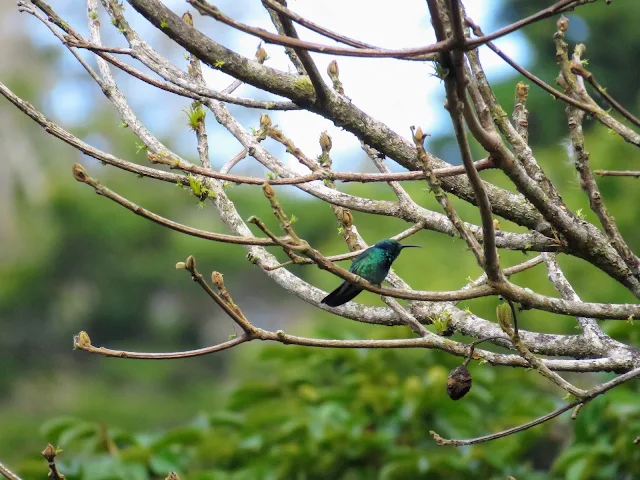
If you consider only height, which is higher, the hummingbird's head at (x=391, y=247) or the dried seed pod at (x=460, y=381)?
the hummingbird's head at (x=391, y=247)

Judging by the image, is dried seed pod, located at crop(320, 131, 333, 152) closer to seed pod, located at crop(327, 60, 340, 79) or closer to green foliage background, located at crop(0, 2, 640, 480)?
seed pod, located at crop(327, 60, 340, 79)

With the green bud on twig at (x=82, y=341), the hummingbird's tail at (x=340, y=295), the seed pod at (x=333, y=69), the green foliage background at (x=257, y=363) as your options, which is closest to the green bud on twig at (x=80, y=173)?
the green bud on twig at (x=82, y=341)

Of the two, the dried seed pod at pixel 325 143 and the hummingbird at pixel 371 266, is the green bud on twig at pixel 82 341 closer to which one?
the hummingbird at pixel 371 266

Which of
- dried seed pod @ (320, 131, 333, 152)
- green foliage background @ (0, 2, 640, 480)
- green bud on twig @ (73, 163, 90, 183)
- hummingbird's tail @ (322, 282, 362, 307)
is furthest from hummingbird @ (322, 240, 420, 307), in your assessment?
green bud on twig @ (73, 163, 90, 183)

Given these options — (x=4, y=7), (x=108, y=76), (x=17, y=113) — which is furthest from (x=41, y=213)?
A: (x=108, y=76)

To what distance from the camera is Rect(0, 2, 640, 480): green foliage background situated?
4191 millimetres

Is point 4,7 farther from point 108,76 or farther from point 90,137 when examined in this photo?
point 108,76

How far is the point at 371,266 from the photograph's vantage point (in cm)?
265

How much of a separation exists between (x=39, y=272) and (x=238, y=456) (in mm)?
15607

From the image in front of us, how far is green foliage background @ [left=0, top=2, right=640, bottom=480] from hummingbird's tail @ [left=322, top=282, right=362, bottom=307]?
2.80ft

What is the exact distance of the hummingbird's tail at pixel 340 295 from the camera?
2461 mm

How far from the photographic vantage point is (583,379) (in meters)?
7.98

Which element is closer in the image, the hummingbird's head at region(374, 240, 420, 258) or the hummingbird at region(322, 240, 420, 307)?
the hummingbird at region(322, 240, 420, 307)

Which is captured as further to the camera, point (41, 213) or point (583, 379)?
point (41, 213)
